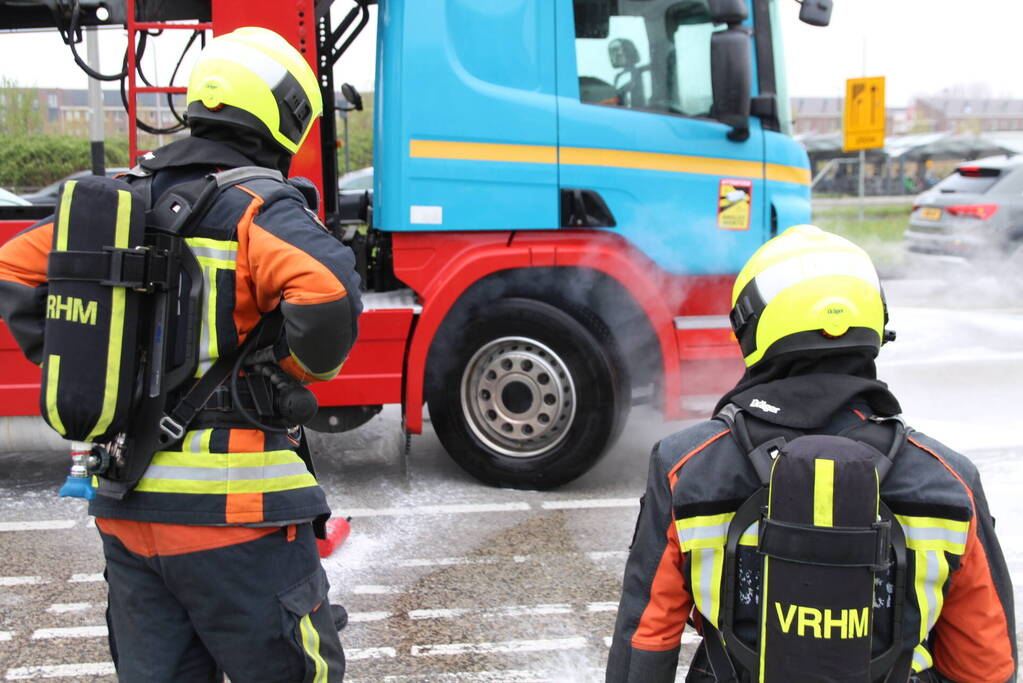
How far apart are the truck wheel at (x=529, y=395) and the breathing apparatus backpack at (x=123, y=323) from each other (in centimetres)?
304

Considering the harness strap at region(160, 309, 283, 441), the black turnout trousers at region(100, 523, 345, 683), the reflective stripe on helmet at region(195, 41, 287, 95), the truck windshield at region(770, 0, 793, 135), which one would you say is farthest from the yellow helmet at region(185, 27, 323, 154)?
the truck windshield at region(770, 0, 793, 135)

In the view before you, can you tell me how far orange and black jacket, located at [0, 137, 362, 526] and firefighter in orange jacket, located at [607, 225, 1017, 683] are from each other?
2.82ft

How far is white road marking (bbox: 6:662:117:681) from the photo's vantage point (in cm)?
359

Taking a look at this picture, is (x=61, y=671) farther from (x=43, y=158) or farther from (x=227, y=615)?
(x=43, y=158)

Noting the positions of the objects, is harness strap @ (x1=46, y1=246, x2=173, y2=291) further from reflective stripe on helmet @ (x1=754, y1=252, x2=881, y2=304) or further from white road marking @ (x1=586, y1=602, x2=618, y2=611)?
white road marking @ (x1=586, y1=602, x2=618, y2=611)

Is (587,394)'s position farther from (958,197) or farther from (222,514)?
(958,197)

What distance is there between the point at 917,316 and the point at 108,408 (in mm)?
10175

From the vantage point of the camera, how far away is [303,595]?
2406 mm

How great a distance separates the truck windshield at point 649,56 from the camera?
215 inches

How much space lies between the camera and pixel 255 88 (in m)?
2.52

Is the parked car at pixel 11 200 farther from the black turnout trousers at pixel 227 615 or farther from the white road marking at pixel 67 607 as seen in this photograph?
the black turnout trousers at pixel 227 615

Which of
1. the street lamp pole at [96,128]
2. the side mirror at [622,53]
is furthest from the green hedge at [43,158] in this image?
the side mirror at [622,53]

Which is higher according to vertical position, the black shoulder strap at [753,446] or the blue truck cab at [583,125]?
the blue truck cab at [583,125]

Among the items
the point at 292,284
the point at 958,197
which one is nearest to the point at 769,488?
the point at 292,284
